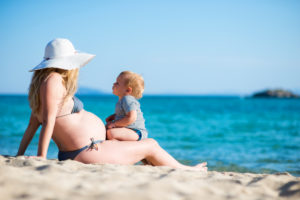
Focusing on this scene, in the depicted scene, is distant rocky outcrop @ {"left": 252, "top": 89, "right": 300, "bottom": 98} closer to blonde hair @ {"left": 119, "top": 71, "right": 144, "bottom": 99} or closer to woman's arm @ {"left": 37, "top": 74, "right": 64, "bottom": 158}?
blonde hair @ {"left": 119, "top": 71, "right": 144, "bottom": 99}

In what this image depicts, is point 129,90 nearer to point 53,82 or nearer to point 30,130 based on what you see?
point 53,82

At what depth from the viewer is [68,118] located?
321 centimetres

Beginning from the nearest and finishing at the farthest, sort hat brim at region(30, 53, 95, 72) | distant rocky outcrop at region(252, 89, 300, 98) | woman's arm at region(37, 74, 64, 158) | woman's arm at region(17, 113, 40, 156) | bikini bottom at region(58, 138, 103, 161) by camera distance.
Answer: woman's arm at region(37, 74, 64, 158) < hat brim at region(30, 53, 95, 72) < bikini bottom at region(58, 138, 103, 161) < woman's arm at region(17, 113, 40, 156) < distant rocky outcrop at region(252, 89, 300, 98)

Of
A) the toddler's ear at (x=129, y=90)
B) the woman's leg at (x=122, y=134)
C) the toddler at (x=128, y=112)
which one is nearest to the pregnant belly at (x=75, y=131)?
the woman's leg at (x=122, y=134)

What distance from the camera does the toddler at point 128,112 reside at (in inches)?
145

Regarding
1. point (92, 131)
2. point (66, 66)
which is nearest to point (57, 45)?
point (66, 66)

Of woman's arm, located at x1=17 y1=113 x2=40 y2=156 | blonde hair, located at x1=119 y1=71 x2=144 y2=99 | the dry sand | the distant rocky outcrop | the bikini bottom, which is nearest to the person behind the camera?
the dry sand

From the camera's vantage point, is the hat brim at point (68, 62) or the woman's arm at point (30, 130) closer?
the hat brim at point (68, 62)

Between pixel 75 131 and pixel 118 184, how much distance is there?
1.03 meters

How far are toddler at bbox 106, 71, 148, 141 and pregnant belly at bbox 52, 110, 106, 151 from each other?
1.12 ft

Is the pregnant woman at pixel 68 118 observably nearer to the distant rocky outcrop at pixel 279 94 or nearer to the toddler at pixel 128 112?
the toddler at pixel 128 112

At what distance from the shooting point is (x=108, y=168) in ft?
9.95

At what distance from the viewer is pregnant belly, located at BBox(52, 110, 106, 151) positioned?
3.21 metres

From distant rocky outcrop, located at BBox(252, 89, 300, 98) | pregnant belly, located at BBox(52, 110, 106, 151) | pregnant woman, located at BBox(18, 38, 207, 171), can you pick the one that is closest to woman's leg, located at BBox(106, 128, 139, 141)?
pregnant woman, located at BBox(18, 38, 207, 171)
